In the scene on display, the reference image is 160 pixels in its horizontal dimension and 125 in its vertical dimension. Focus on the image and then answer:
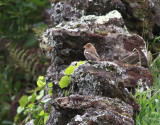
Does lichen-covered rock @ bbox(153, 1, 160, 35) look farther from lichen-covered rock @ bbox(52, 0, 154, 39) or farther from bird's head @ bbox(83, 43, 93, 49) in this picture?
bird's head @ bbox(83, 43, 93, 49)

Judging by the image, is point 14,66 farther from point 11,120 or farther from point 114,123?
point 114,123

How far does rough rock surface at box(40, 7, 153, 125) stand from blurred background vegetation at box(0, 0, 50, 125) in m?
1.92

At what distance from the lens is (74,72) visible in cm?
273

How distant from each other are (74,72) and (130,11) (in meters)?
1.63

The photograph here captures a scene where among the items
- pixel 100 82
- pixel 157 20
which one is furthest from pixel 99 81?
pixel 157 20

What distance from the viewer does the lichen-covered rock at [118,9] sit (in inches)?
151

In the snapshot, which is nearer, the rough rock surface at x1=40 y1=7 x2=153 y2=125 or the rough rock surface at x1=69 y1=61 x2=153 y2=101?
the rough rock surface at x1=40 y1=7 x2=153 y2=125

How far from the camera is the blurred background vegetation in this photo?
5953 millimetres

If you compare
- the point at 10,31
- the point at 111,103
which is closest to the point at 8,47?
the point at 10,31

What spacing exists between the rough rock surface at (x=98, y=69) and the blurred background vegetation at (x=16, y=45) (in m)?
1.92

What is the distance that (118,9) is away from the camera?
3.97 meters

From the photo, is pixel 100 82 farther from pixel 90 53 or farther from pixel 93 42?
pixel 93 42

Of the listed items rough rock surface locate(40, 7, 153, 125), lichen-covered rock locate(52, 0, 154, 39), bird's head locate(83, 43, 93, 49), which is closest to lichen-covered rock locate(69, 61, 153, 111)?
rough rock surface locate(40, 7, 153, 125)

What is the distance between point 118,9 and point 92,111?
1963 millimetres
